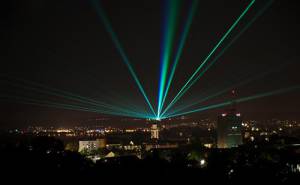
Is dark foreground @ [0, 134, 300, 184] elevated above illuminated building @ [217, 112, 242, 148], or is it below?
below

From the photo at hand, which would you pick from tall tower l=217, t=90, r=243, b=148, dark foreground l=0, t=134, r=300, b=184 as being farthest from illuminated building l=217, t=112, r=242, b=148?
dark foreground l=0, t=134, r=300, b=184

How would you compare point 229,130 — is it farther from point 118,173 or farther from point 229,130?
point 118,173

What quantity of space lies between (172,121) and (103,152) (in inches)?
4677

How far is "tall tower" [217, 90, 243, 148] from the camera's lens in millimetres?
53266

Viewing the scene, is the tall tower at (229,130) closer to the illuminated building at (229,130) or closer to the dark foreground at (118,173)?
the illuminated building at (229,130)

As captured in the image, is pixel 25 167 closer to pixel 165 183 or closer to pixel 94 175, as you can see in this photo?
pixel 94 175

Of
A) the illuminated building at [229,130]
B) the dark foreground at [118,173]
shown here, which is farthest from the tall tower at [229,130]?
the dark foreground at [118,173]

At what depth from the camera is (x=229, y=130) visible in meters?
55.0

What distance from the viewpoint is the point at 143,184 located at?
14742mm

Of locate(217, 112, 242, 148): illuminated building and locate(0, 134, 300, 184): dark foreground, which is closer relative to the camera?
locate(0, 134, 300, 184): dark foreground

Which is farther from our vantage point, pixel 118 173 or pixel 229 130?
pixel 229 130

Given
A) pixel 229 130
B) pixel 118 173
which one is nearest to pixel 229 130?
pixel 229 130

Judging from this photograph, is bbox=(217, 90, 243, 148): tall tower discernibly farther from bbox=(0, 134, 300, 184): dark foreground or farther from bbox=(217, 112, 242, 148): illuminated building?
bbox=(0, 134, 300, 184): dark foreground

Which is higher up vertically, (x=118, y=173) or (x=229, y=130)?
(x=229, y=130)
